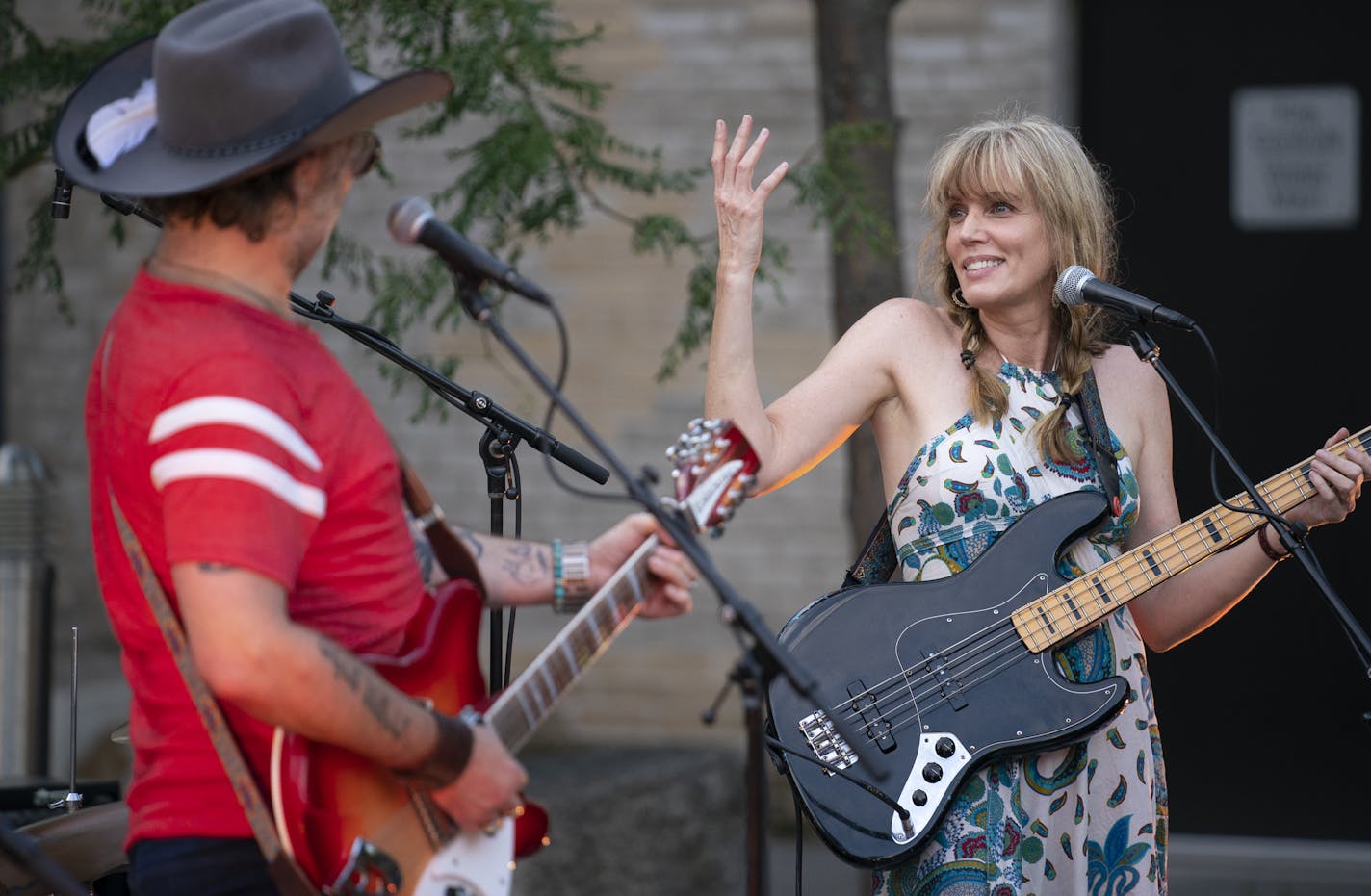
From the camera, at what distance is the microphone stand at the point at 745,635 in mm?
2334

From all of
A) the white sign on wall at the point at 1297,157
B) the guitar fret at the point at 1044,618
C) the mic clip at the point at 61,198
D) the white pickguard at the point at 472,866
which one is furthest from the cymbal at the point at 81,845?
the white sign on wall at the point at 1297,157

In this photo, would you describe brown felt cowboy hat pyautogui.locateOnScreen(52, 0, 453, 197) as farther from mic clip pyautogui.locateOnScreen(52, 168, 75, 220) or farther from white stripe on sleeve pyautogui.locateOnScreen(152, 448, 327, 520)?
mic clip pyautogui.locateOnScreen(52, 168, 75, 220)

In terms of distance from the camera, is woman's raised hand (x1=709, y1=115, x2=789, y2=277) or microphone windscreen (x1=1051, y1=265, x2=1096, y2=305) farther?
microphone windscreen (x1=1051, y1=265, x2=1096, y2=305)

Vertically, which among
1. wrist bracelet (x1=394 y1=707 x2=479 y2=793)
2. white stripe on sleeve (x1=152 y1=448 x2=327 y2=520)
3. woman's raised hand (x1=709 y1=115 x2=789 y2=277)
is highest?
woman's raised hand (x1=709 y1=115 x2=789 y2=277)

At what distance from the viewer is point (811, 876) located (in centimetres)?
607

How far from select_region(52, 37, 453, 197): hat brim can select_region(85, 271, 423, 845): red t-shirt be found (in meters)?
0.14

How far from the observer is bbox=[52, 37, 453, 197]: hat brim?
216 centimetres

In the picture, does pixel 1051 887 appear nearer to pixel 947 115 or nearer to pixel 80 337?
pixel 947 115

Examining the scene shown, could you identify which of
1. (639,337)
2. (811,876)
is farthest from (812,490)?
(811,876)

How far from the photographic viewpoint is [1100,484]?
3.14 metres

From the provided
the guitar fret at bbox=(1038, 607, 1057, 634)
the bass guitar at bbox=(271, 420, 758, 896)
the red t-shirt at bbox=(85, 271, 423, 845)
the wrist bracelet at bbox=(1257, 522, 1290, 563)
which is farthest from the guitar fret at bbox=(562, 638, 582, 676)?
the wrist bracelet at bbox=(1257, 522, 1290, 563)

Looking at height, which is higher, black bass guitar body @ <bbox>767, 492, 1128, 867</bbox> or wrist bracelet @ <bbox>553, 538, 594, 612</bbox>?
wrist bracelet @ <bbox>553, 538, 594, 612</bbox>

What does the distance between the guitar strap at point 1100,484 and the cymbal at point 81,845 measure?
1471mm

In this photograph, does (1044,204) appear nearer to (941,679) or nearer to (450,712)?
(941,679)
